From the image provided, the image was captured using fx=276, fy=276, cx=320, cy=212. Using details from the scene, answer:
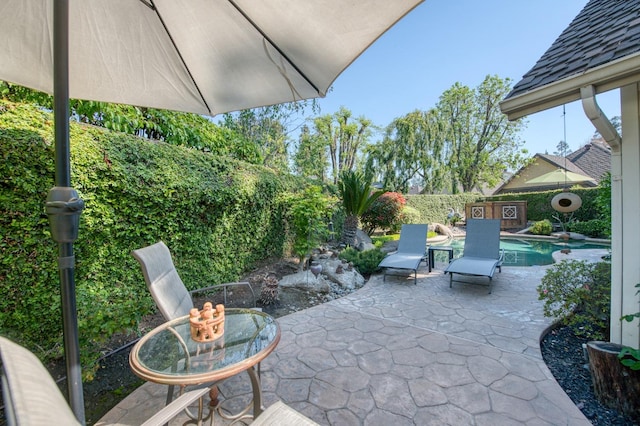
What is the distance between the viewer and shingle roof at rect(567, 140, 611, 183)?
2072cm

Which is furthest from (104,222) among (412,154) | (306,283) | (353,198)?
(412,154)

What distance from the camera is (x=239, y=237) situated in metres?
6.07

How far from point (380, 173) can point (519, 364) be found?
22.0 m

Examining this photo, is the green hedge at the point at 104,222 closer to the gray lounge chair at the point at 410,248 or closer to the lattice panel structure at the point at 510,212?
the gray lounge chair at the point at 410,248

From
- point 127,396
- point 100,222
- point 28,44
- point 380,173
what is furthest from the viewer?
point 380,173

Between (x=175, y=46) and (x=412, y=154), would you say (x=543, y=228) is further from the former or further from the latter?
(x=175, y=46)

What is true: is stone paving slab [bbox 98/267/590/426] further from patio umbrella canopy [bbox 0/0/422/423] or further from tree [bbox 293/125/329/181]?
tree [bbox 293/125/329/181]

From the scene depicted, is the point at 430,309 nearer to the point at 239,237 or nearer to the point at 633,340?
the point at 633,340

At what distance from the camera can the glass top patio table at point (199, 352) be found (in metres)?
1.77

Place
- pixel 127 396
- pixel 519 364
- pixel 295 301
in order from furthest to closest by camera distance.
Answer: pixel 295 301
pixel 519 364
pixel 127 396

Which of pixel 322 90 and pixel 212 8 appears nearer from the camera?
pixel 212 8

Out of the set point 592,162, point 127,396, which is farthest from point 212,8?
point 592,162

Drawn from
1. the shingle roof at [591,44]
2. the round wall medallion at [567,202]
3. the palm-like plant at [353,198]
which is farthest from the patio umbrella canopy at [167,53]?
the round wall medallion at [567,202]

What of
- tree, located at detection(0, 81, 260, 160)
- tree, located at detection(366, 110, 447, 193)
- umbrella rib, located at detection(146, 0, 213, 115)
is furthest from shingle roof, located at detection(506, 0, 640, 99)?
tree, located at detection(366, 110, 447, 193)
